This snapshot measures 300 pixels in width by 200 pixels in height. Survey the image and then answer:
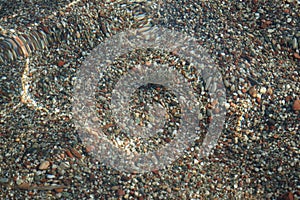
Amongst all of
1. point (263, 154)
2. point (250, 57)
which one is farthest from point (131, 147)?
point (250, 57)

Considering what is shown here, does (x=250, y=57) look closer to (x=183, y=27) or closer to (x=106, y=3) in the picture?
(x=183, y=27)

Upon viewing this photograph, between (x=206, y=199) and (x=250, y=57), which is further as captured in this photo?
(x=250, y=57)

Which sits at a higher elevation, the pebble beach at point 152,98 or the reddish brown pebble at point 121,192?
the pebble beach at point 152,98

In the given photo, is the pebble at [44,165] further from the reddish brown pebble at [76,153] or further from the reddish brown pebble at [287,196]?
the reddish brown pebble at [287,196]

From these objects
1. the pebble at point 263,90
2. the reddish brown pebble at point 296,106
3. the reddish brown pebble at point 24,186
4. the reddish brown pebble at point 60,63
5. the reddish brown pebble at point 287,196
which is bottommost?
the reddish brown pebble at point 287,196

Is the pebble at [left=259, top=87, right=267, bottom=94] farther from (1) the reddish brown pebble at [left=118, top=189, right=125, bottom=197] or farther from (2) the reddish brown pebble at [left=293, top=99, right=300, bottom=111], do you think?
(1) the reddish brown pebble at [left=118, top=189, right=125, bottom=197]

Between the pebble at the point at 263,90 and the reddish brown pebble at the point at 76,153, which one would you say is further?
the pebble at the point at 263,90

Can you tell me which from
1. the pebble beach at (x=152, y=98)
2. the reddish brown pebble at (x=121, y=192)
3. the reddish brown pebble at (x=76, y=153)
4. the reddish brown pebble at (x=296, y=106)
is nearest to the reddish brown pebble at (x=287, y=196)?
the pebble beach at (x=152, y=98)

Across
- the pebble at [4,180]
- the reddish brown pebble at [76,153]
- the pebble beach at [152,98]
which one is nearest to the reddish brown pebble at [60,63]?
the pebble beach at [152,98]
